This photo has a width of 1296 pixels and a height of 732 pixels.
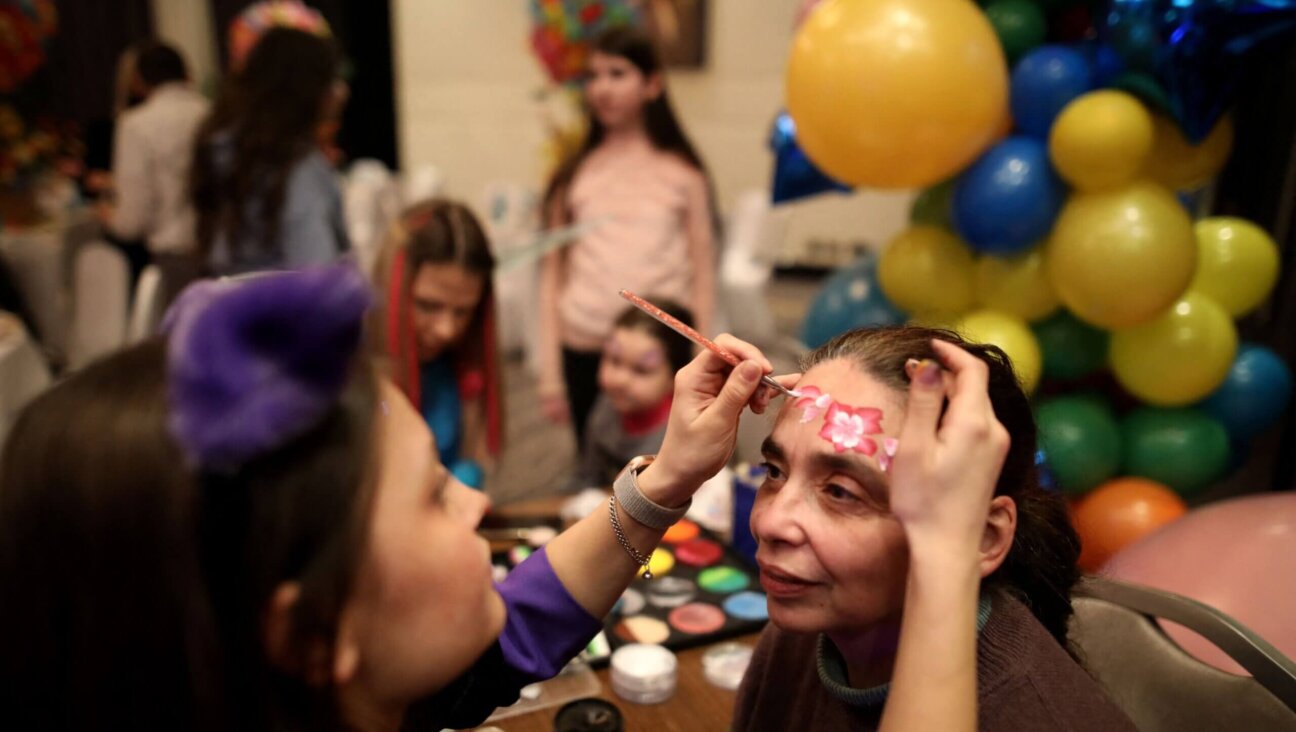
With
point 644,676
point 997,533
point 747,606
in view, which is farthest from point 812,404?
point 747,606

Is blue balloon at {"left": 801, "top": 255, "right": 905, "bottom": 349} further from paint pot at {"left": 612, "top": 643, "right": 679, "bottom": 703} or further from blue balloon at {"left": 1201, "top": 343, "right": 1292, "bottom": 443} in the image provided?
paint pot at {"left": 612, "top": 643, "right": 679, "bottom": 703}

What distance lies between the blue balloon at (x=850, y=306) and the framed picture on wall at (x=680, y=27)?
3.09 meters

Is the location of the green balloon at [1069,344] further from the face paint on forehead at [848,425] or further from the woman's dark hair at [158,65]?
the woman's dark hair at [158,65]

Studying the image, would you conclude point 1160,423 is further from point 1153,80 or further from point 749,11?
point 749,11

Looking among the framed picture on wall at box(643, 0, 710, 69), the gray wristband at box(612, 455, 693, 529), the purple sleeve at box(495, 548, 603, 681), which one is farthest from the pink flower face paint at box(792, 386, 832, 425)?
the framed picture on wall at box(643, 0, 710, 69)

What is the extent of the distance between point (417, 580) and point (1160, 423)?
1.79 meters

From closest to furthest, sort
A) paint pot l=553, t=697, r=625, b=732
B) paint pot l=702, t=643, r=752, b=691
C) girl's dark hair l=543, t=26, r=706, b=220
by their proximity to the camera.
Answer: paint pot l=553, t=697, r=625, b=732 → paint pot l=702, t=643, r=752, b=691 → girl's dark hair l=543, t=26, r=706, b=220

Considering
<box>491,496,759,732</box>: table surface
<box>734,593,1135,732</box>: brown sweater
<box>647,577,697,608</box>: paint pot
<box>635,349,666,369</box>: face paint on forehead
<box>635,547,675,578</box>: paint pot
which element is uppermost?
<box>734,593,1135,732</box>: brown sweater

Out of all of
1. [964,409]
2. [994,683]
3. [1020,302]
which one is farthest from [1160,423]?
[964,409]

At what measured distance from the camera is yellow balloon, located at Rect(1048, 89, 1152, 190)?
165 cm

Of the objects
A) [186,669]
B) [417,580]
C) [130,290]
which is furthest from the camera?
[130,290]

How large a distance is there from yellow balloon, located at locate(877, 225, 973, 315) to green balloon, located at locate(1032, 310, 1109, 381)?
181mm

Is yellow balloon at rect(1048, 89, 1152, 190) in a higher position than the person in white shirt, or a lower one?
higher

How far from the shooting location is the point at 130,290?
428 cm
